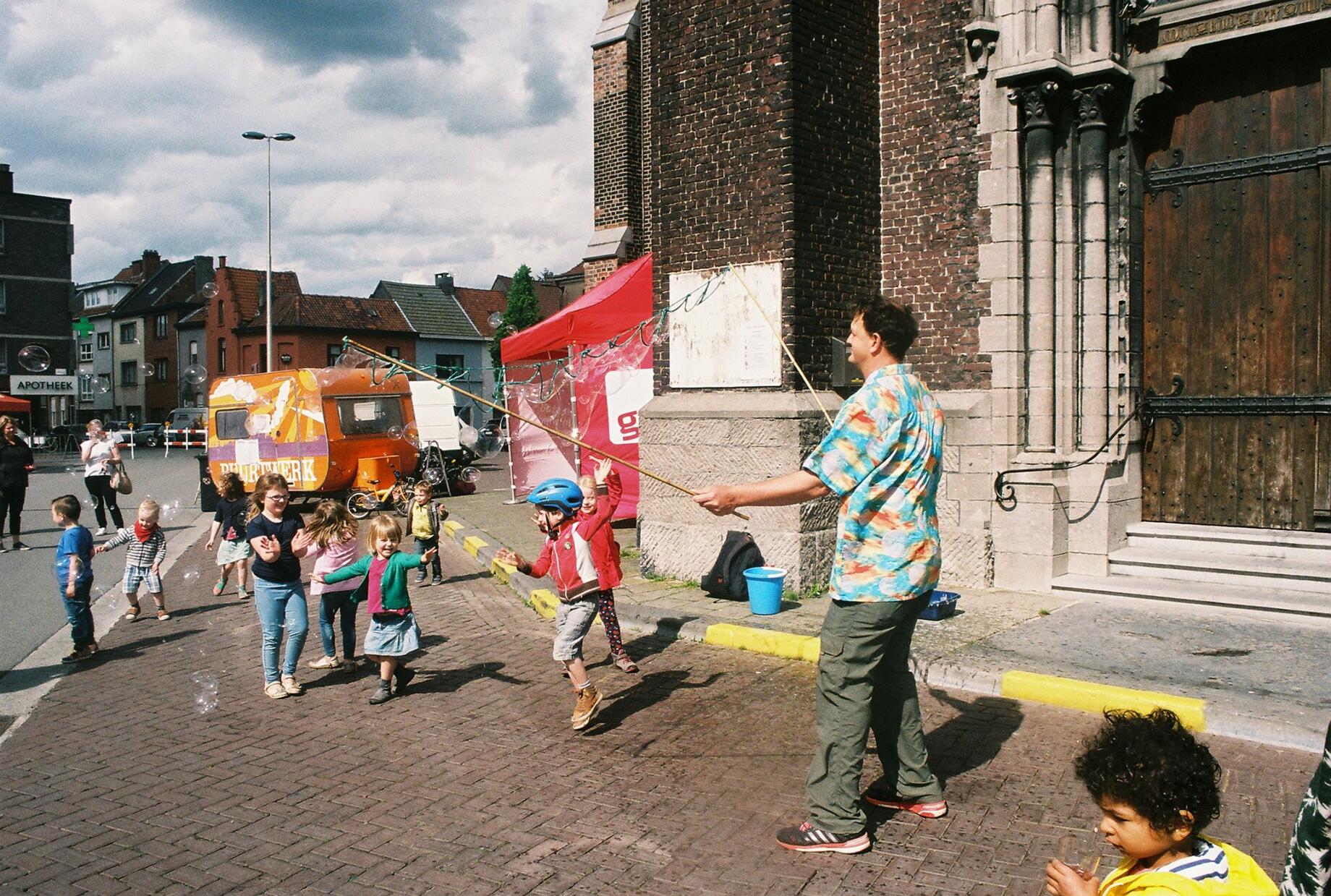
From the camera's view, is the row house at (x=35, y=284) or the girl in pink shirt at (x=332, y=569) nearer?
the girl in pink shirt at (x=332, y=569)

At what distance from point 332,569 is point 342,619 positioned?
503 mm

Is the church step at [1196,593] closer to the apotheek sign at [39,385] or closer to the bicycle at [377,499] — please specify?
the bicycle at [377,499]

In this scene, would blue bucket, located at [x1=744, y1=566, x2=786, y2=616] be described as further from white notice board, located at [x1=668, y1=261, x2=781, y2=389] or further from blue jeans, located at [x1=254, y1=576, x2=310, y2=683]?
blue jeans, located at [x1=254, y1=576, x2=310, y2=683]

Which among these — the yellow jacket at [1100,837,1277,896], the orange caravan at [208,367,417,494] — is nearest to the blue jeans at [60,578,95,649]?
the yellow jacket at [1100,837,1277,896]

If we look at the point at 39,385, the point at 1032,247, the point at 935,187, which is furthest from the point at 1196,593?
the point at 39,385

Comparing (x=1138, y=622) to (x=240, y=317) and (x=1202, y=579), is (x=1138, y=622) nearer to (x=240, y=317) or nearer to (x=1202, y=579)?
(x=1202, y=579)

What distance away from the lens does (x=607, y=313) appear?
13273mm

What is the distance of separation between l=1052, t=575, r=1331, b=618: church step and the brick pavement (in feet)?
9.46

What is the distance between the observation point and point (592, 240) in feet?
62.8

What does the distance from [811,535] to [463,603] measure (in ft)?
11.2

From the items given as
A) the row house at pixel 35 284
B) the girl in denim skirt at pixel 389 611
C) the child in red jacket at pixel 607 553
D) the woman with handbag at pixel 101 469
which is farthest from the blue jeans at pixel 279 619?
the row house at pixel 35 284

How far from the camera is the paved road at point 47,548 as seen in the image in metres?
8.89

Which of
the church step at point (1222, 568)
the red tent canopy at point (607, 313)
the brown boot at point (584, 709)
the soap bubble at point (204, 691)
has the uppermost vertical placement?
the red tent canopy at point (607, 313)

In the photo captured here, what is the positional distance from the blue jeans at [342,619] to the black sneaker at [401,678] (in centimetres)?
74
